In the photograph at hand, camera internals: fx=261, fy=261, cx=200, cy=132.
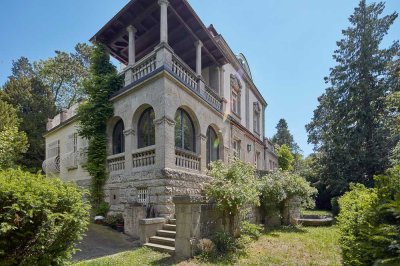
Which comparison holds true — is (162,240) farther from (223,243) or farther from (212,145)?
(212,145)

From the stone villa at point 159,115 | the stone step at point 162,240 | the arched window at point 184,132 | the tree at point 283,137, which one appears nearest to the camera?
the stone step at point 162,240

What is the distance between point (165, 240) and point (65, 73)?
28397mm

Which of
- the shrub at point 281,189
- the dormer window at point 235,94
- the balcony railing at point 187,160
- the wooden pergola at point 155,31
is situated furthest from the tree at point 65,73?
the shrub at point 281,189

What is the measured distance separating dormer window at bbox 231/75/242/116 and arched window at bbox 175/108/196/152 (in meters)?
6.38

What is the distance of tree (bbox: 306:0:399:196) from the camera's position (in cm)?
2091

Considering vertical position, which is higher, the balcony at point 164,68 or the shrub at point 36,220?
the balcony at point 164,68

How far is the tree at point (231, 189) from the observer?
7.93 metres

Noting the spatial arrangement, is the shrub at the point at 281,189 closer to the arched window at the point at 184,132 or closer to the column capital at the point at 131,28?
the arched window at the point at 184,132

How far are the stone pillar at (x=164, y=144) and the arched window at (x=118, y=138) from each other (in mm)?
3217

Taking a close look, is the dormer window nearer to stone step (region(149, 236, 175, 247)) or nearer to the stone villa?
the stone villa

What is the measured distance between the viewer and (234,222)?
862 cm

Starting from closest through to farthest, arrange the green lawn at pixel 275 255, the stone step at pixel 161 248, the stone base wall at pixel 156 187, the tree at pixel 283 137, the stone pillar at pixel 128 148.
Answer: the green lawn at pixel 275 255 → the stone step at pixel 161 248 → the stone base wall at pixel 156 187 → the stone pillar at pixel 128 148 → the tree at pixel 283 137

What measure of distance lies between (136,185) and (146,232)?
246 cm

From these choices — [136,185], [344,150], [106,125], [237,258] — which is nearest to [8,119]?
[106,125]
